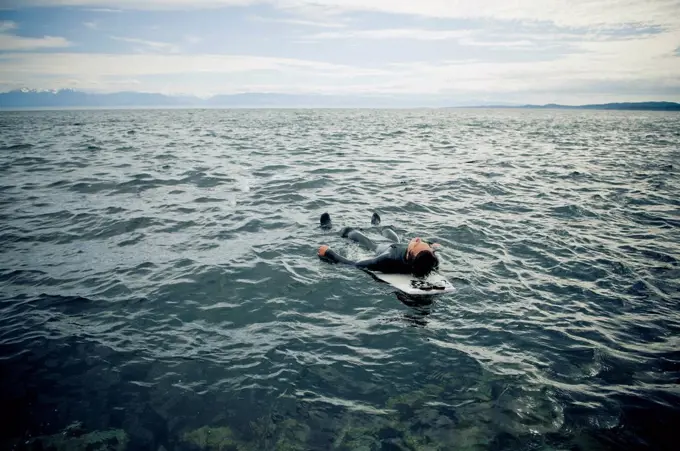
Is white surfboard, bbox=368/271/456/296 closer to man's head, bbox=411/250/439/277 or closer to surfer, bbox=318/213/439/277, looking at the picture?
surfer, bbox=318/213/439/277

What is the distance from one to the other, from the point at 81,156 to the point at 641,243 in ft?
95.6

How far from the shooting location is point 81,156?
23828 mm

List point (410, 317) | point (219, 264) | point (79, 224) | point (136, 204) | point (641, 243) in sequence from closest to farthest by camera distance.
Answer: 1. point (410, 317)
2. point (219, 264)
3. point (641, 243)
4. point (79, 224)
5. point (136, 204)

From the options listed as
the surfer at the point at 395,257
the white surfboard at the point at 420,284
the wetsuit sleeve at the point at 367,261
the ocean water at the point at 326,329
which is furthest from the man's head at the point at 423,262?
the wetsuit sleeve at the point at 367,261

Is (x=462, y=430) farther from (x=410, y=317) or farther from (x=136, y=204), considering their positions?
(x=136, y=204)

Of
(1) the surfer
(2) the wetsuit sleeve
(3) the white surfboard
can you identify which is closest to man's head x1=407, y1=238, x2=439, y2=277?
(1) the surfer

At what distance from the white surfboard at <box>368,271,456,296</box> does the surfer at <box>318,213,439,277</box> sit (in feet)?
0.48

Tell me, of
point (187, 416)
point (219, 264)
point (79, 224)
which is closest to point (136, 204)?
point (79, 224)

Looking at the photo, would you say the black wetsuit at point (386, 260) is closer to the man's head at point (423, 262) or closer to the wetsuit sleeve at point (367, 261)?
the wetsuit sleeve at point (367, 261)

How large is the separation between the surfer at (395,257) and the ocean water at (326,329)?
0.99ft

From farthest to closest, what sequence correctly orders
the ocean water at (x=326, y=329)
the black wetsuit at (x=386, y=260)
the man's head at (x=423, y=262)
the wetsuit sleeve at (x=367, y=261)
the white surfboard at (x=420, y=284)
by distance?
the wetsuit sleeve at (x=367, y=261) → the black wetsuit at (x=386, y=260) → the white surfboard at (x=420, y=284) → the man's head at (x=423, y=262) → the ocean water at (x=326, y=329)

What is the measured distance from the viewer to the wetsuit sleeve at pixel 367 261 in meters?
8.37

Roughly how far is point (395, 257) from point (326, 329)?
2.57 meters

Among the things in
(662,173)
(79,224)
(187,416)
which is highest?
(662,173)
